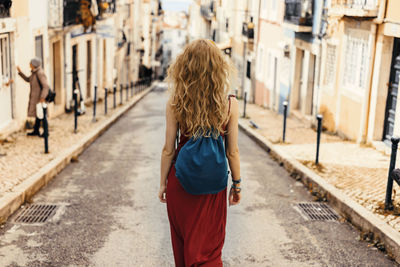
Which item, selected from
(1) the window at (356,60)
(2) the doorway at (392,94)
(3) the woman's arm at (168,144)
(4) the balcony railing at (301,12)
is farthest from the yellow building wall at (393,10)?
(3) the woman's arm at (168,144)

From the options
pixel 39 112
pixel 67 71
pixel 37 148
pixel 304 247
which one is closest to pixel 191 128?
pixel 304 247

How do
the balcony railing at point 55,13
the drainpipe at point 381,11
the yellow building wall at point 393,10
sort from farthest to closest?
the balcony railing at point 55,13, the drainpipe at point 381,11, the yellow building wall at point 393,10

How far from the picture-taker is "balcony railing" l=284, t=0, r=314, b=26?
16.3 m

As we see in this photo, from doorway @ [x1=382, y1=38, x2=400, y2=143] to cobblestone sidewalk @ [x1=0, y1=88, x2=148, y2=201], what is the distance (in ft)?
20.9

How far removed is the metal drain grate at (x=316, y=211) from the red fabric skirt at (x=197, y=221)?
132 inches

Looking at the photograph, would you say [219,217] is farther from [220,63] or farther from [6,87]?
[6,87]

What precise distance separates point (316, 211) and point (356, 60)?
661 centimetres

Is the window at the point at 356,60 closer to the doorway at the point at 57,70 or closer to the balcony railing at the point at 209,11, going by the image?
the doorway at the point at 57,70

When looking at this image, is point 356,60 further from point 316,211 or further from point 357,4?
point 316,211

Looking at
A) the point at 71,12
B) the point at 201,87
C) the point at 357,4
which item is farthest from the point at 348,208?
the point at 71,12

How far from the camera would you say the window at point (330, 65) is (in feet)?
47.8

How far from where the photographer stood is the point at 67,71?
18.5m

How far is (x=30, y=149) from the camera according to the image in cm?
1037

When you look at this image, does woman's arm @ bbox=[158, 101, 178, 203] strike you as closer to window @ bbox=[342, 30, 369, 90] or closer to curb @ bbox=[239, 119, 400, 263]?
curb @ bbox=[239, 119, 400, 263]
